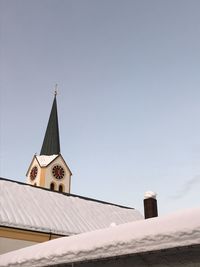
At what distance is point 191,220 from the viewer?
381cm

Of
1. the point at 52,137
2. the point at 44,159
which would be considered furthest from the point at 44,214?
the point at 52,137

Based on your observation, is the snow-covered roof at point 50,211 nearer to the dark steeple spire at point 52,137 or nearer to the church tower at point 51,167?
the church tower at point 51,167

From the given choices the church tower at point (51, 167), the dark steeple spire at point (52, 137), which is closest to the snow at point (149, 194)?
the church tower at point (51, 167)

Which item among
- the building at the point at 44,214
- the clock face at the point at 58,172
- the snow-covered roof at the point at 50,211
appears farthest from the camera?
the clock face at the point at 58,172

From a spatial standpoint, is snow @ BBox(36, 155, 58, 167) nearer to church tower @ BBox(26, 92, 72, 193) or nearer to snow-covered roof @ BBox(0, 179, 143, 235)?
church tower @ BBox(26, 92, 72, 193)

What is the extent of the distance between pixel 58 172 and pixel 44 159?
9.82 feet

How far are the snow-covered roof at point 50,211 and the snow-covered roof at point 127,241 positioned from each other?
42.6ft

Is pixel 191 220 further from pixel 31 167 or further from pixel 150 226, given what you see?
pixel 31 167

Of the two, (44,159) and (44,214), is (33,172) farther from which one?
(44,214)

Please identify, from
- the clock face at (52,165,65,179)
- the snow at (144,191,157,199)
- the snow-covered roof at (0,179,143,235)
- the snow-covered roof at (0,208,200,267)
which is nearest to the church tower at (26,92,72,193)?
the clock face at (52,165,65,179)

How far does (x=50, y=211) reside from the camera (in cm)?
2045

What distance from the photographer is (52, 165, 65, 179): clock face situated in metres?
44.0

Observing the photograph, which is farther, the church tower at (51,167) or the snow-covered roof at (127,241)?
the church tower at (51,167)

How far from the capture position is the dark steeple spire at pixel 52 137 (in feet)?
156
